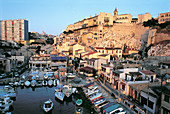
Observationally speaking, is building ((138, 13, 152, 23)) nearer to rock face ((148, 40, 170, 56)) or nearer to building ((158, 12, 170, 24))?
building ((158, 12, 170, 24))

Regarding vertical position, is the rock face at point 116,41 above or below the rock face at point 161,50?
above

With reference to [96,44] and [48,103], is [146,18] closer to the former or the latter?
[96,44]

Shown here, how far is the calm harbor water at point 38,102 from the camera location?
20062 millimetres

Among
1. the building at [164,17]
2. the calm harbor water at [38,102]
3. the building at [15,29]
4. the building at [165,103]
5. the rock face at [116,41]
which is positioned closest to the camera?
the building at [165,103]

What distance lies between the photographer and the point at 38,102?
22.9 meters

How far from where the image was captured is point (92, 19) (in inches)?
2800

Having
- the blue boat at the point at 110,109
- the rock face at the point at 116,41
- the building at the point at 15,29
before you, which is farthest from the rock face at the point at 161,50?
the building at the point at 15,29

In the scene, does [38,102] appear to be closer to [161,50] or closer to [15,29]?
[161,50]

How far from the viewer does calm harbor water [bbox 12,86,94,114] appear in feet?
65.8

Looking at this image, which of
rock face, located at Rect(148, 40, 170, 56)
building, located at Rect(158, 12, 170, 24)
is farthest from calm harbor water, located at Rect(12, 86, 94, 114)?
building, located at Rect(158, 12, 170, 24)

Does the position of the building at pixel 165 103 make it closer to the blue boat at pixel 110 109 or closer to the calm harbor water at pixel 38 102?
the blue boat at pixel 110 109

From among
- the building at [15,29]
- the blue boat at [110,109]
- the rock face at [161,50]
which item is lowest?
the blue boat at [110,109]

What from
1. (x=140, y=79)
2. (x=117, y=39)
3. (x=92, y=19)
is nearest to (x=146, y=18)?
(x=117, y=39)

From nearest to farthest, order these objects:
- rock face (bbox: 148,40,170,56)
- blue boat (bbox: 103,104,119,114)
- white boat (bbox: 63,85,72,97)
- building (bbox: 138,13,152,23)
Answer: blue boat (bbox: 103,104,119,114) < white boat (bbox: 63,85,72,97) < rock face (bbox: 148,40,170,56) < building (bbox: 138,13,152,23)
